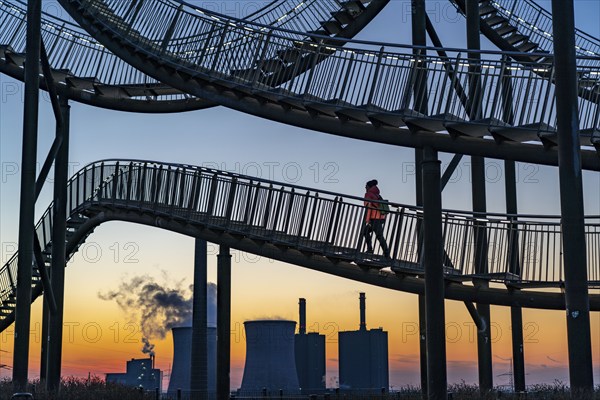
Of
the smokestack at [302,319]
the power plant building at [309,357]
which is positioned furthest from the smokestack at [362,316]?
the smokestack at [302,319]

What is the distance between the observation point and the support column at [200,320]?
29922 mm

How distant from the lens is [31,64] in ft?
65.7

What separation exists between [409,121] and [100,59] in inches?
520

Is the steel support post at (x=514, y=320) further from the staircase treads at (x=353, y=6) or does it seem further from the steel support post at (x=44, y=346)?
the steel support post at (x=44, y=346)

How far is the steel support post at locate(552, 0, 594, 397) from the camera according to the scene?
47.3 feet

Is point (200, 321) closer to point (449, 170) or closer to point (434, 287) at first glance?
point (449, 170)

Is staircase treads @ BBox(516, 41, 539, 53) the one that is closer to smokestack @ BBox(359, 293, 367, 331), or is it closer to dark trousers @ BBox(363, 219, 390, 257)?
dark trousers @ BBox(363, 219, 390, 257)

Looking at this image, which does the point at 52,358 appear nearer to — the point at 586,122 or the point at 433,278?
the point at 433,278

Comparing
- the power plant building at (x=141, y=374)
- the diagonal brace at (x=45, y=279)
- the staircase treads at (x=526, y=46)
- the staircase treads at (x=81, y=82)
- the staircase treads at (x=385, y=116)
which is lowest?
the power plant building at (x=141, y=374)

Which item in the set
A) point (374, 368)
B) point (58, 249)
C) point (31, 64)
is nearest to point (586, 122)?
point (31, 64)

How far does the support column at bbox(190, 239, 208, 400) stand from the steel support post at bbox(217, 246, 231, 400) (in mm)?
3783

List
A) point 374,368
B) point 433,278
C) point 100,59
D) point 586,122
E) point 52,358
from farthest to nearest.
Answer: point 374,368 < point 100,59 < point 52,358 < point 433,278 < point 586,122

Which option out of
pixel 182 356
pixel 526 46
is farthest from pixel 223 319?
pixel 182 356

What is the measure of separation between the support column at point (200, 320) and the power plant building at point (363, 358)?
30.4 meters
